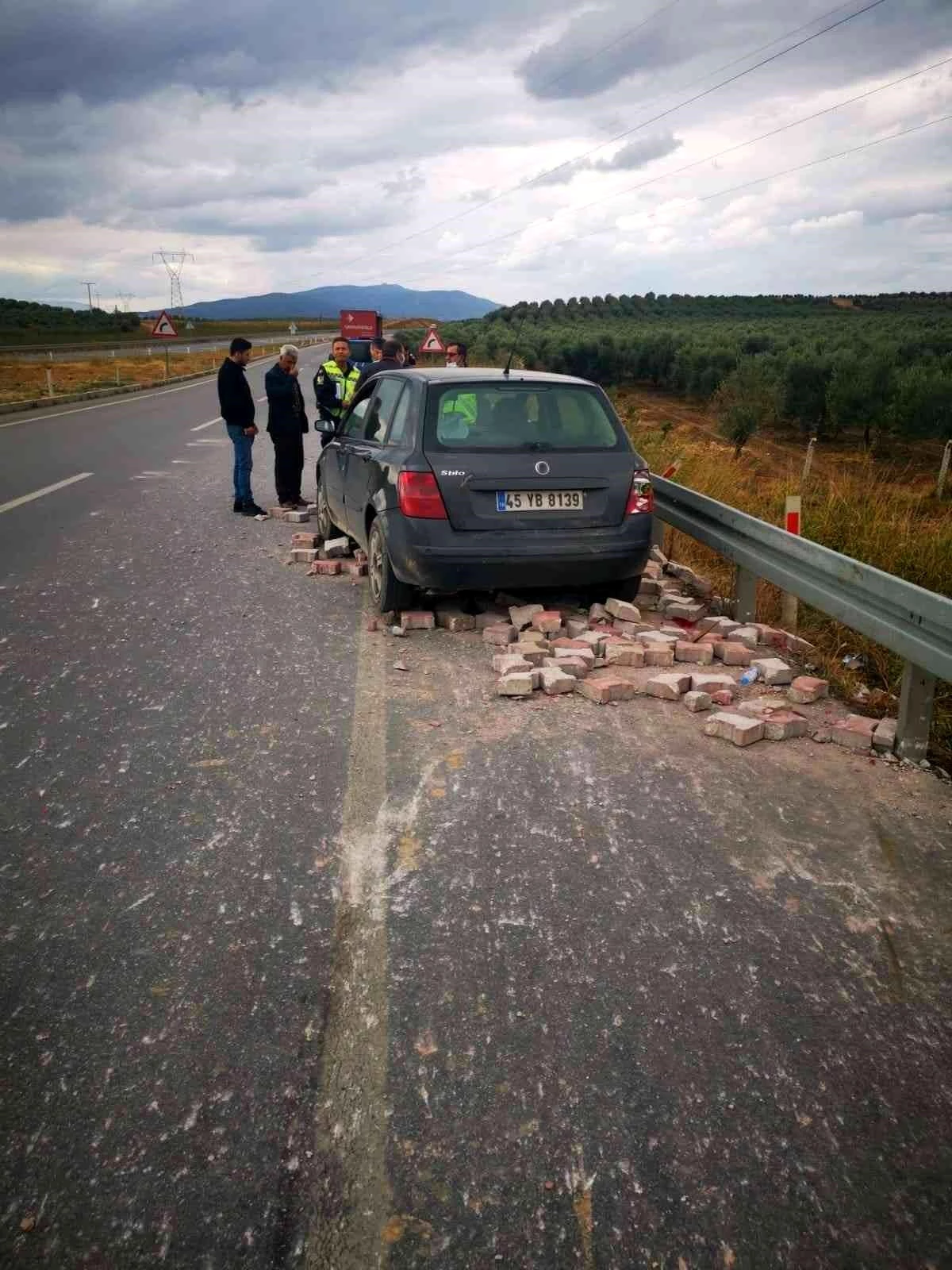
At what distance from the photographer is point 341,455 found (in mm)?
7805

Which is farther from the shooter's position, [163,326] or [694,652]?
[163,326]

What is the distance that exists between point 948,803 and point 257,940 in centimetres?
286

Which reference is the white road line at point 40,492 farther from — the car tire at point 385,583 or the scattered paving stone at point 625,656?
the scattered paving stone at point 625,656

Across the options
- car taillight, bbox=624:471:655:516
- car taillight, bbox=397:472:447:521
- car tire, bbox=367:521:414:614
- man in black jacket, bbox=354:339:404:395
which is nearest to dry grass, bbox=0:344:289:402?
man in black jacket, bbox=354:339:404:395

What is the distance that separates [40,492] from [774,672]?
31.6 feet

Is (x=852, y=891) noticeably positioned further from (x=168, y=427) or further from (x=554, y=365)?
(x=554, y=365)

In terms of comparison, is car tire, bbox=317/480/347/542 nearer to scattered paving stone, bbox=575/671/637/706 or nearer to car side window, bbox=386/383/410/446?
car side window, bbox=386/383/410/446

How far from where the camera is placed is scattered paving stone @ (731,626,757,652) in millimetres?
5984

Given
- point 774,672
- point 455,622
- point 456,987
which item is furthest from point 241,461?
point 456,987

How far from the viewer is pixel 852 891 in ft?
10.9

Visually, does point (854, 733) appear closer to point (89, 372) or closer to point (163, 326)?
point (163, 326)

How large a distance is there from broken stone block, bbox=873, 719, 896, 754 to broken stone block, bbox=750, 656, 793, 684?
88 cm

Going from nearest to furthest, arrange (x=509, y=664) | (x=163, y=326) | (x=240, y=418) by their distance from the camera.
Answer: (x=509, y=664)
(x=240, y=418)
(x=163, y=326)

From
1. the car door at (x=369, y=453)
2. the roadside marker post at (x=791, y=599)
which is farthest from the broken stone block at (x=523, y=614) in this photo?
the roadside marker post at (x=791, y=599)
